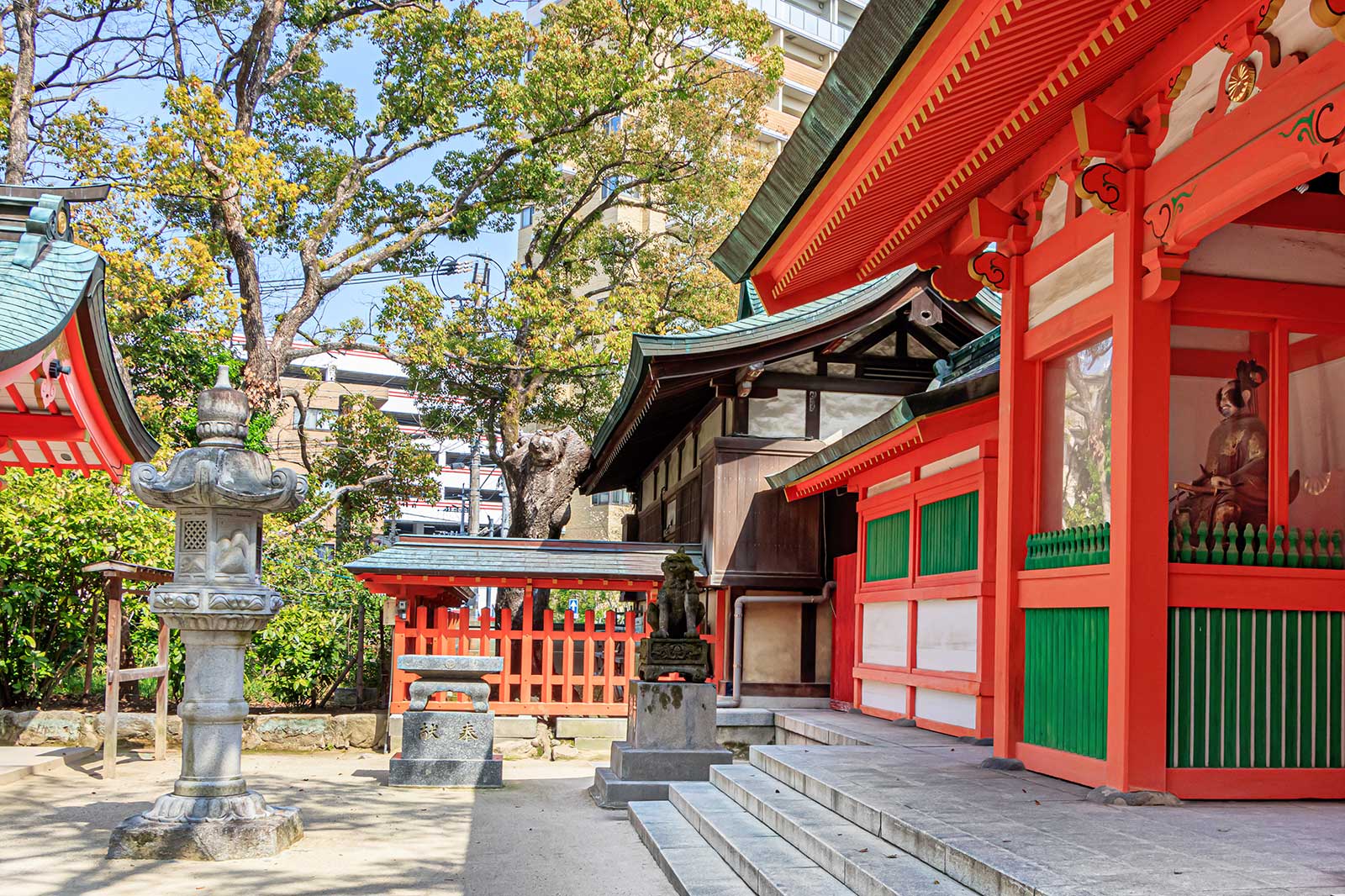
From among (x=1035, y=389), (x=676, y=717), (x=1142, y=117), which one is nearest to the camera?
(x=1142, y=117)

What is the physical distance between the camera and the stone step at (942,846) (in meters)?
4.19

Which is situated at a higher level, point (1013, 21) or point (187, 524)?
point (1013, 21)

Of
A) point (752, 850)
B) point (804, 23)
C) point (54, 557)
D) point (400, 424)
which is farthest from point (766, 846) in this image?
point (804, 23)

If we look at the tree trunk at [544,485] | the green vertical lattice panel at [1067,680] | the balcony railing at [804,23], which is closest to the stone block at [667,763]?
the green vertical lattice panel at [1067,680]

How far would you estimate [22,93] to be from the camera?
19.9 meters

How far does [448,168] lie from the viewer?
2527 cm

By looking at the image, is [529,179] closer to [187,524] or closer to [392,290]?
[392,290]

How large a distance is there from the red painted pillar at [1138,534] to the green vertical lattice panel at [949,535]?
3768 mm

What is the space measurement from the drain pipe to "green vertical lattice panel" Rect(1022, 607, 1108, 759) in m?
7.92

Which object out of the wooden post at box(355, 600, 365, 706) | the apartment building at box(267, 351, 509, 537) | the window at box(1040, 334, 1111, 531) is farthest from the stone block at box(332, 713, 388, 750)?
the apartment building at box(267, 351, 509, 537)

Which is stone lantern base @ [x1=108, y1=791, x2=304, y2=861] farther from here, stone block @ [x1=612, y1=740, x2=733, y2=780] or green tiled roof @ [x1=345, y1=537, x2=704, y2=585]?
green tiled roof @ [x1=345, y1=537, x2=704, y2=585]

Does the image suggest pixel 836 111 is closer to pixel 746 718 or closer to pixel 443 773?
pixel 443 773

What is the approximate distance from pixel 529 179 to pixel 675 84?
3.99 meters

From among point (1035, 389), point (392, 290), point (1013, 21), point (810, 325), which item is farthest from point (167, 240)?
point (1013, 21)
